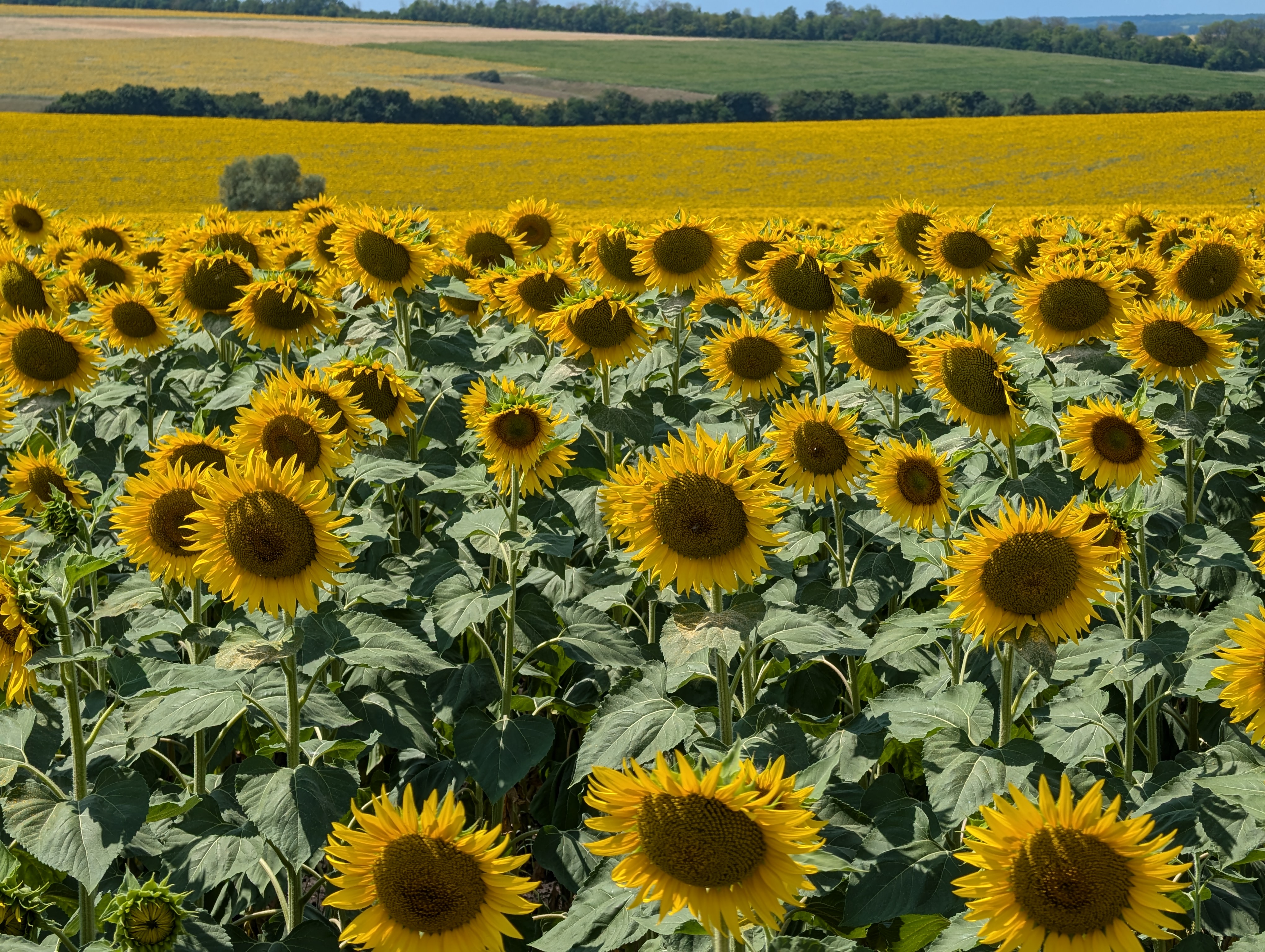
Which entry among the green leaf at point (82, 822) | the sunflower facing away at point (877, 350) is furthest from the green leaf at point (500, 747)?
the sunflower facing away at point (877, 350)

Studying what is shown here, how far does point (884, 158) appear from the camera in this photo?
44500mm

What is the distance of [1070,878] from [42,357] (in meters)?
5.03

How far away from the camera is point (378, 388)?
177 inches

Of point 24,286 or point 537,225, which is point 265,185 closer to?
point 537,225

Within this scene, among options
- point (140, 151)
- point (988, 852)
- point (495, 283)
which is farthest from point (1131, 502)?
point (140, 151)

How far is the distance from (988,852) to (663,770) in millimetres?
624

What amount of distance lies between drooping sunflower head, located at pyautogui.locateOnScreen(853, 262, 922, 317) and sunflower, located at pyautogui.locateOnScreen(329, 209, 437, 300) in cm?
244

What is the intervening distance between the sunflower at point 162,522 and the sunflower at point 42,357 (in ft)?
7.51

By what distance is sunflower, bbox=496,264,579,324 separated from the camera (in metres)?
5.93

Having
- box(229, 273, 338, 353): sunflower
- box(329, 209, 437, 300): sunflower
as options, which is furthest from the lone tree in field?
box(229, 273, 338, 353): sunflower

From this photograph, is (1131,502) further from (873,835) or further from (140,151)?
(140,151)

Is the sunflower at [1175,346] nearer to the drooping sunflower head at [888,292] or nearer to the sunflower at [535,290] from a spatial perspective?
the drooping sunflower head at [888,292]

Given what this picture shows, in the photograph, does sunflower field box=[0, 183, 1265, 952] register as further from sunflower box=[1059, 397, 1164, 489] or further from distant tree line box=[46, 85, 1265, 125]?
distant tree line box=[46, 85, 1265, 125]

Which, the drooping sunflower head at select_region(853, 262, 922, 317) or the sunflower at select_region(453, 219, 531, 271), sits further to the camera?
the sunflower at select_region(453, 219, 531, 271)
